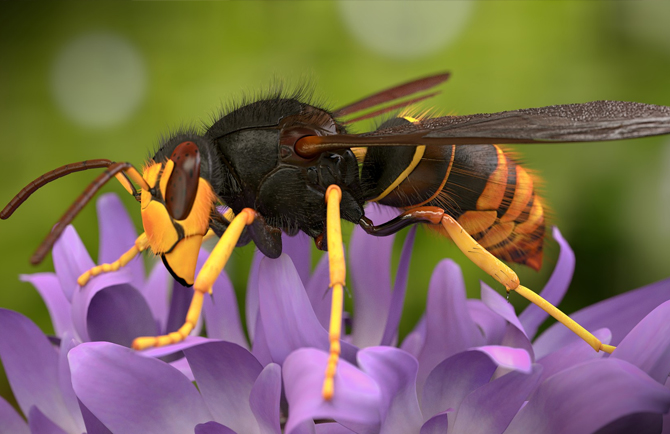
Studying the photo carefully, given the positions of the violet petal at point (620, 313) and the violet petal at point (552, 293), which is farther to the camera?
the violet petal at point (552, 293)

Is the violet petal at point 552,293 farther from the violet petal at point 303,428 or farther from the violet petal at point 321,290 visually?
the violet petal at point 303,428

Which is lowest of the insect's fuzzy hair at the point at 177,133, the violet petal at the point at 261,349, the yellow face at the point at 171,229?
the violet petal at the point at 261,349

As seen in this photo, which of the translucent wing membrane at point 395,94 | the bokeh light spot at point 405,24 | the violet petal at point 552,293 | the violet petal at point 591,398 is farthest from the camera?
the bokeh light spot at point 405,24

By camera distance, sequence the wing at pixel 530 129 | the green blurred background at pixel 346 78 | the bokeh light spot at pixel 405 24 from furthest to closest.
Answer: the bokeh light spot at pixel 405 24 < the green blurred background at pixel 346 78 < the wing at pixel 530 129

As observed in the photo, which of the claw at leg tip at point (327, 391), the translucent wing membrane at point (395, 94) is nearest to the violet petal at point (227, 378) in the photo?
the claw at leg tip at point (327, 391)

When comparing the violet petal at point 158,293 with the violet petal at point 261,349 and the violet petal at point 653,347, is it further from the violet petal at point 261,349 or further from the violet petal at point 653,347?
the violet petal at point 653,347

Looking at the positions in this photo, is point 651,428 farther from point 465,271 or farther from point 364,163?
point 465,271

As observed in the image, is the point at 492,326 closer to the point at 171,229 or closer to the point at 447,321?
the point at 447,321

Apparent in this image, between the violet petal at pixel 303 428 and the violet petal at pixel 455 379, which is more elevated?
the violet petal at pixel 455 379
